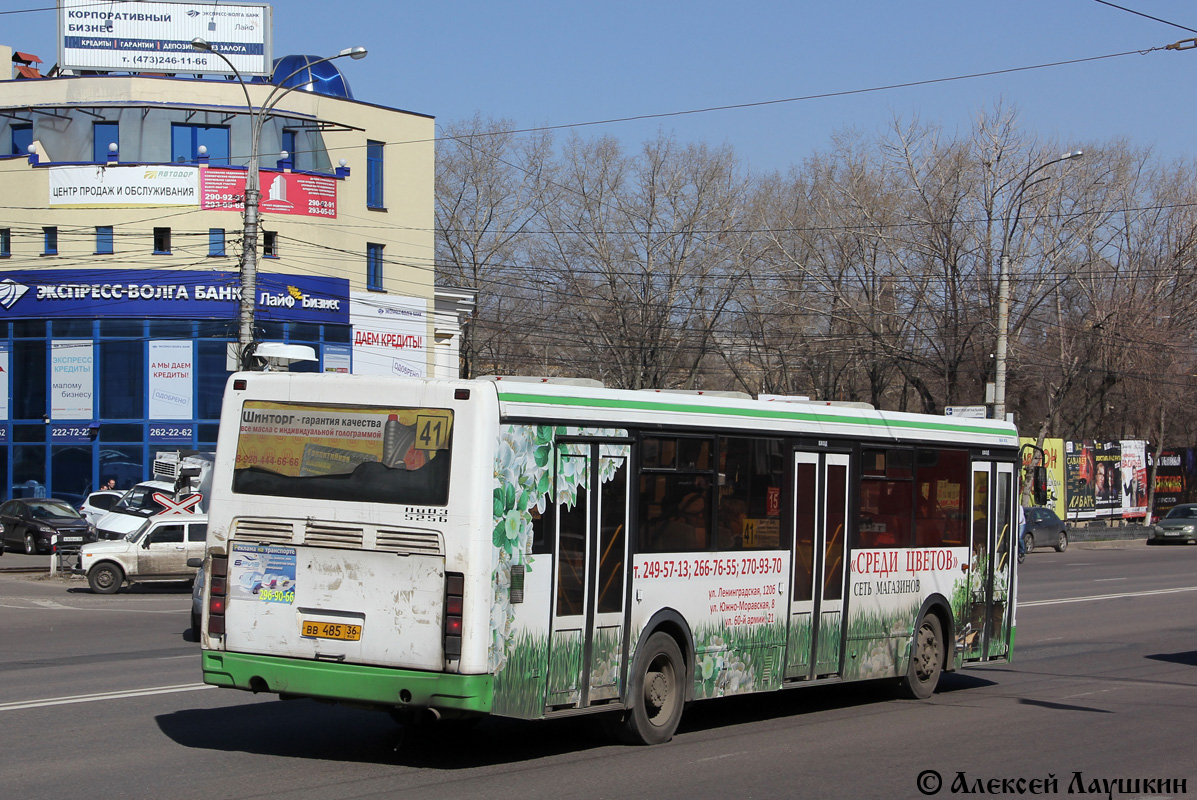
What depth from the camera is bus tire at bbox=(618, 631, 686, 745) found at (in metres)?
9.09

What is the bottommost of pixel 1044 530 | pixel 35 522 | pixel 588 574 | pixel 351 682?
pixel 1044 530

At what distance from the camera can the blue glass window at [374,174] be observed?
4519 cm

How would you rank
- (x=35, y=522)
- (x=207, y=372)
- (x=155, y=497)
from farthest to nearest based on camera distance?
(x=207, y=372), (x=35, y=522), (x=155, y=497)

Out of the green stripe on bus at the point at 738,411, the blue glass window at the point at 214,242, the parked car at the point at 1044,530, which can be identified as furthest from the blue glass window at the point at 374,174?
the green stripe on bus at the point at 738,411

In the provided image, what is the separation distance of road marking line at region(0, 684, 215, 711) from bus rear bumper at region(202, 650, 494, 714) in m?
2.03

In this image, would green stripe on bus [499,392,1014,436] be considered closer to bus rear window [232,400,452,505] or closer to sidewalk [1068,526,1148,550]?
bus rear window [232,400,452,505]

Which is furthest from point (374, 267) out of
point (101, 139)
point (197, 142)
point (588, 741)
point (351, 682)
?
point (351, 682)

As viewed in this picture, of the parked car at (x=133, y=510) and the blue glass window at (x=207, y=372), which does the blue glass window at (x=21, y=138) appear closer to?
the blue glass window at (x=207, y=372)

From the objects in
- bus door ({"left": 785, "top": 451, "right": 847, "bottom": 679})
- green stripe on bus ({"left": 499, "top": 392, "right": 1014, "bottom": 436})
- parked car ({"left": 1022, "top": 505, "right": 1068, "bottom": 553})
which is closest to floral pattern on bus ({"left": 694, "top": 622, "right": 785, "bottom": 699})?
bus door ({"left": 785, "top": 451, "right": 847, "bottom": 679})

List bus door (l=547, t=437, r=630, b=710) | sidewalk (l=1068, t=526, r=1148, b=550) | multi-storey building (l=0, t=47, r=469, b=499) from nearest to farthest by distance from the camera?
1. bus door (l=547, t=437, r=630, b=710)
2. multi-storey building (l=0, t=47, r=469, b=499)
3. sidewalk (l=1068, t=526, r=1148, b=550)

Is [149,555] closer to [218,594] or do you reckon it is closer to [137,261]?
[218,594]

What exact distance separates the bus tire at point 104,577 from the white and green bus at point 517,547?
652 inches

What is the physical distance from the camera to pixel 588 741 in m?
9.47

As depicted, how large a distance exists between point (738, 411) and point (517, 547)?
264 cm
